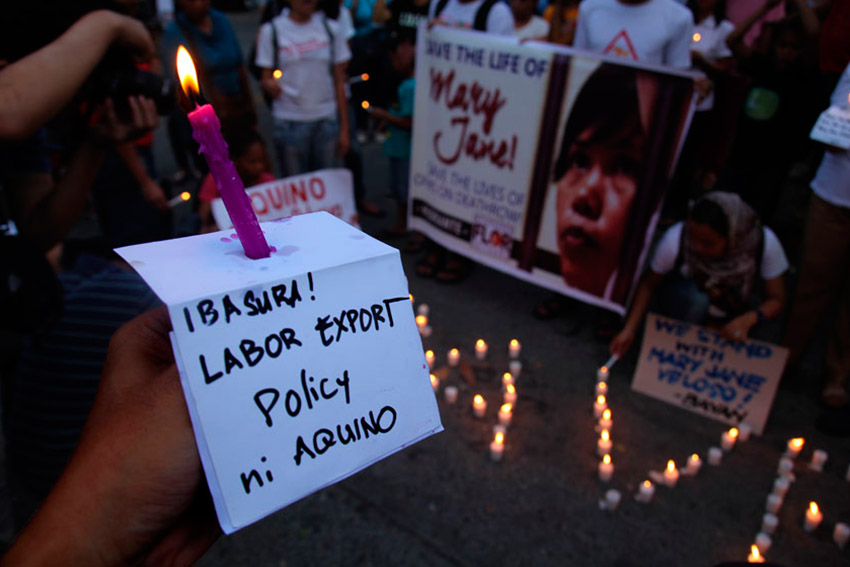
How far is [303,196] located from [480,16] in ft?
6.57

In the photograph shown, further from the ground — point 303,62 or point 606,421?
point 303,62

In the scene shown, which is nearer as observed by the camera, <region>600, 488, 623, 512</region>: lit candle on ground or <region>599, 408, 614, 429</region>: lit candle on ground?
<region>600, 488, 623, 512</region>: lit candle on ground

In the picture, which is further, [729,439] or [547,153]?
[547,153]

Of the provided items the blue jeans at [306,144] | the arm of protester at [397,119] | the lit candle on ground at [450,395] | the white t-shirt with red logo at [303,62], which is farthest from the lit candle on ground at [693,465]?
the white t-shirt with red logo at [303,62]

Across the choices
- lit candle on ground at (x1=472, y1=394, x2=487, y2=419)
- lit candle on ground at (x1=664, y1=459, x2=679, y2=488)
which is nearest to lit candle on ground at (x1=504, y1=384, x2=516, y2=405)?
lit candle on ground at (x1=472, y1=394, x2=487, y2=419)

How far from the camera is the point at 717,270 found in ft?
10.3

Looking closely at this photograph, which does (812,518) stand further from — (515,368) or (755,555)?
(515,368)

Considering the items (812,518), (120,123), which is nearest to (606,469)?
(812,518)

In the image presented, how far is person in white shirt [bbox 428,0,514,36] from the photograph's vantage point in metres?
4.16

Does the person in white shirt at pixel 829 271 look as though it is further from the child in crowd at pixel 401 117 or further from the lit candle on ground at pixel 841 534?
the child in crowd at pixel 401 117

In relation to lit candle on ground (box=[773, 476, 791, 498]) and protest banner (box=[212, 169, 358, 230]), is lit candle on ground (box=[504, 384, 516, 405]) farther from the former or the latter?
protest banner (box=[212, 169, 358, 230])

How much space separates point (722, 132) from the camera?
468cm

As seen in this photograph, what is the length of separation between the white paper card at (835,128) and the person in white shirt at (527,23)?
2.88m

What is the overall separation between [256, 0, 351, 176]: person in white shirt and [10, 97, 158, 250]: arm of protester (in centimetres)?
287
